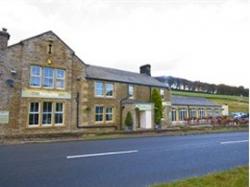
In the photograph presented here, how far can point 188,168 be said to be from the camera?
25.6ft

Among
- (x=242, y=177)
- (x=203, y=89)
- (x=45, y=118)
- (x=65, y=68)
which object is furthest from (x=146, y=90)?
(x=203, y=89)

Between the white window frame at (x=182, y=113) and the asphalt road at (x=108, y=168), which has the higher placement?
the white window frame at (x=182, y=113)

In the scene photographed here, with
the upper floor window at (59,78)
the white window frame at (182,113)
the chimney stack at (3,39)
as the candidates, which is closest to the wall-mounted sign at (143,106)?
the upper floor window at (59,78)

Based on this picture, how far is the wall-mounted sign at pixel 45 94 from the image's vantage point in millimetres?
21494

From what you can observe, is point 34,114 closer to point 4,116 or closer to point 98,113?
point 4,116

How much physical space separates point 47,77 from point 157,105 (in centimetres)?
1543

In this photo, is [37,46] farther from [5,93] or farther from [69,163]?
[69,163]

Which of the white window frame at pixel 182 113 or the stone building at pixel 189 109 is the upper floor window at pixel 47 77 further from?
the white window frame at pixel 182 113

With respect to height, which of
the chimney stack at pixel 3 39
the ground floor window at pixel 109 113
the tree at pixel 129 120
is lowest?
the tree at pixel 129 120

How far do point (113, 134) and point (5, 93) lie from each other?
9460mm

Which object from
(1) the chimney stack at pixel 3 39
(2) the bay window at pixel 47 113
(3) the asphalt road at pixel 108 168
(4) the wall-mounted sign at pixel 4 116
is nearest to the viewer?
(3) the asphalt road at pixel 108 168

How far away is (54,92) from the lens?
76.0ft

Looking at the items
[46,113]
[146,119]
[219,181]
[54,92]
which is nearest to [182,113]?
[146,119]

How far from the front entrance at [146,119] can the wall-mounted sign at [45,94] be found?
33.6 ft
